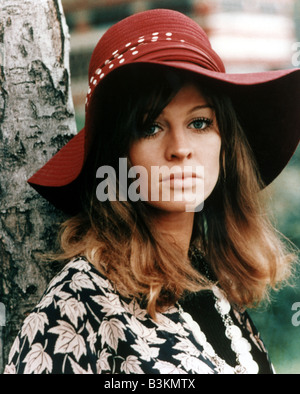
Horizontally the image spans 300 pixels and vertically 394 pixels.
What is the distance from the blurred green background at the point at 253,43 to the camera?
1.72 metres

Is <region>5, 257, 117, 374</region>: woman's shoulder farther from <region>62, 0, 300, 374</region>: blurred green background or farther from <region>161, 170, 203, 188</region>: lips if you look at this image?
<region>62, 0, 300, 374</region>: blurred green background

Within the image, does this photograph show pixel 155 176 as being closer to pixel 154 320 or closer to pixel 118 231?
pixel 118 231

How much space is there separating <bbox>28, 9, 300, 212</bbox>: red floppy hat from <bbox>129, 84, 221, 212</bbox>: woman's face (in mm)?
89

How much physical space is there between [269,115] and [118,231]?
61cm

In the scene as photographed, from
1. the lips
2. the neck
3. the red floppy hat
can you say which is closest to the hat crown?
the red floppy hat

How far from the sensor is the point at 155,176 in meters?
1.34

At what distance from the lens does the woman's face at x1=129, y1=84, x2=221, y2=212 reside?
132 centimetres

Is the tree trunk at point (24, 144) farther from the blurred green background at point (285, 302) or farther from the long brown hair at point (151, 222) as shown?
the blurred green background at point (285, 302)

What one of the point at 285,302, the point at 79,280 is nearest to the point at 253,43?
the point at 285,302

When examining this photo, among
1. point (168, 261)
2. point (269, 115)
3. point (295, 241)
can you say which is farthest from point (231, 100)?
point (295, 241)

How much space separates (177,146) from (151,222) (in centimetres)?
24

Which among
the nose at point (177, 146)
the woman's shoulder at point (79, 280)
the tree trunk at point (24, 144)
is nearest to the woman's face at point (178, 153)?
the nose at point (177, 146)
